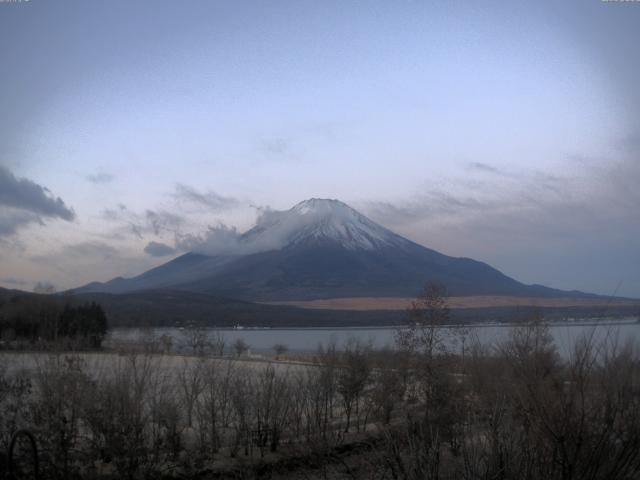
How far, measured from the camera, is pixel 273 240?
640 feet

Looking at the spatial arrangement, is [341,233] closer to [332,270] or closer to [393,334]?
[332,270]

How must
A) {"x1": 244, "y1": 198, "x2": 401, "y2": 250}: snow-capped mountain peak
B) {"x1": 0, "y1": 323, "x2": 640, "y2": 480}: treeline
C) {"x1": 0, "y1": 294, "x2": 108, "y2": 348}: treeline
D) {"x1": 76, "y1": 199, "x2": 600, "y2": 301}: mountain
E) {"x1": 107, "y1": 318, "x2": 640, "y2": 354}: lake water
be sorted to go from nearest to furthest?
{"x1": 0, "y1": 323, "x2": 640, "y2": 480}: treeline → {"x1": 107, "y1": 318, "x2": 640, "y2": 354}: lake water → {"x1": 0, "y1": 294, "x2": 108, "y2": 348}: treeline → {"x1": 76, "y1": 199, "x2": 600, "y2": 301}: mountain → {"x1": 244, "y1": 198, "x2": 401, "y2": 250}: snow-capped mountain peak

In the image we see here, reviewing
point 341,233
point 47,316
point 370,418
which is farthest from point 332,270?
point 370,418

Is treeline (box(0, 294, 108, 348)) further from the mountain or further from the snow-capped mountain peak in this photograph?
the snow-capped mountain peak

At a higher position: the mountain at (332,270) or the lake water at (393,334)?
the mountain at (332,270)

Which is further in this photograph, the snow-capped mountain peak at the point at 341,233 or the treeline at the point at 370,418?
the snow-capped mountain peak at the point at 341,233

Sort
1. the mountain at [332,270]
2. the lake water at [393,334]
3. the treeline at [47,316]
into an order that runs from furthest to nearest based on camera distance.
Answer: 1. the mountain at [332,270]
2. the treeline at [47,316]
3. the lake water at [393,334]

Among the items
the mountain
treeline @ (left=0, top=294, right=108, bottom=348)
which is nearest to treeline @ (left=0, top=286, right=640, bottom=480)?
treeline @ (left=0, top=294, right=108, bottom=348)

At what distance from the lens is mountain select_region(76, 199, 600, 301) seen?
12950cm

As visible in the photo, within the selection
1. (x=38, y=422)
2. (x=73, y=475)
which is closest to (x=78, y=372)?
(x=38, y=422)

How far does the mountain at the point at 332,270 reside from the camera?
130 m

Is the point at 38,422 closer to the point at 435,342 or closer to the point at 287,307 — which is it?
the point at 435,342

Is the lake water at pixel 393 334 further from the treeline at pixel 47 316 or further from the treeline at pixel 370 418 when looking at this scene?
the treeline at pixel 47 316

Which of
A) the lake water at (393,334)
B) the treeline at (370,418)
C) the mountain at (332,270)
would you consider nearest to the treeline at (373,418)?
the treeline at (370,418)
